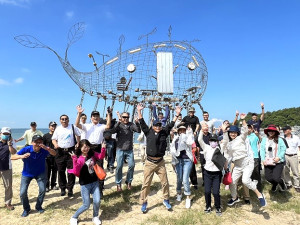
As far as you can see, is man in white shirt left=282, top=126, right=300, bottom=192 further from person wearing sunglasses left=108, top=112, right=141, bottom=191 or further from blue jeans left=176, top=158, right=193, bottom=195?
person wearing sunglasses left=108, top=112, right=141, bottom=191

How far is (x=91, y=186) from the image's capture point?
4.16 m

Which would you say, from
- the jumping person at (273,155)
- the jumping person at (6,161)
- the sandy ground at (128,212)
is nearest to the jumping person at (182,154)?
the sandy ground at (128,212)

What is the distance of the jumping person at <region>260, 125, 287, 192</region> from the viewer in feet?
18.1

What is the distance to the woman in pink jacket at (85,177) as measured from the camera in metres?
4.07

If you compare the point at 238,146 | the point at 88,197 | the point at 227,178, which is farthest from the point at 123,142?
the point at 238,146

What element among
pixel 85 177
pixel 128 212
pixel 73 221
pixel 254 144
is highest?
pixel 254 144

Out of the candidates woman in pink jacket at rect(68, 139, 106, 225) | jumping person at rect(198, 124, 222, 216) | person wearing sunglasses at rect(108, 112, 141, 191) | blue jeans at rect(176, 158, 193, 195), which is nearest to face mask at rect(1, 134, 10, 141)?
woman in pink jacket at rect(68, 139, 106, 225)

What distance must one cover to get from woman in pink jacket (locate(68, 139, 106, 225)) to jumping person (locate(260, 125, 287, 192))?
4.43m

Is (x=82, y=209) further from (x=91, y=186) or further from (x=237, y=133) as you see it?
(x=237, y=133)

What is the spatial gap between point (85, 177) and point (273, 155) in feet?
15.7

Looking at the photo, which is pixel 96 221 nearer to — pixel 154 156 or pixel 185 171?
pixel 154 156

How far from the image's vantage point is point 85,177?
4117mm

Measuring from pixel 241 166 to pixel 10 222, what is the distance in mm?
5050

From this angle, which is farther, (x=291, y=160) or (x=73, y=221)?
(x=291, y=160)
